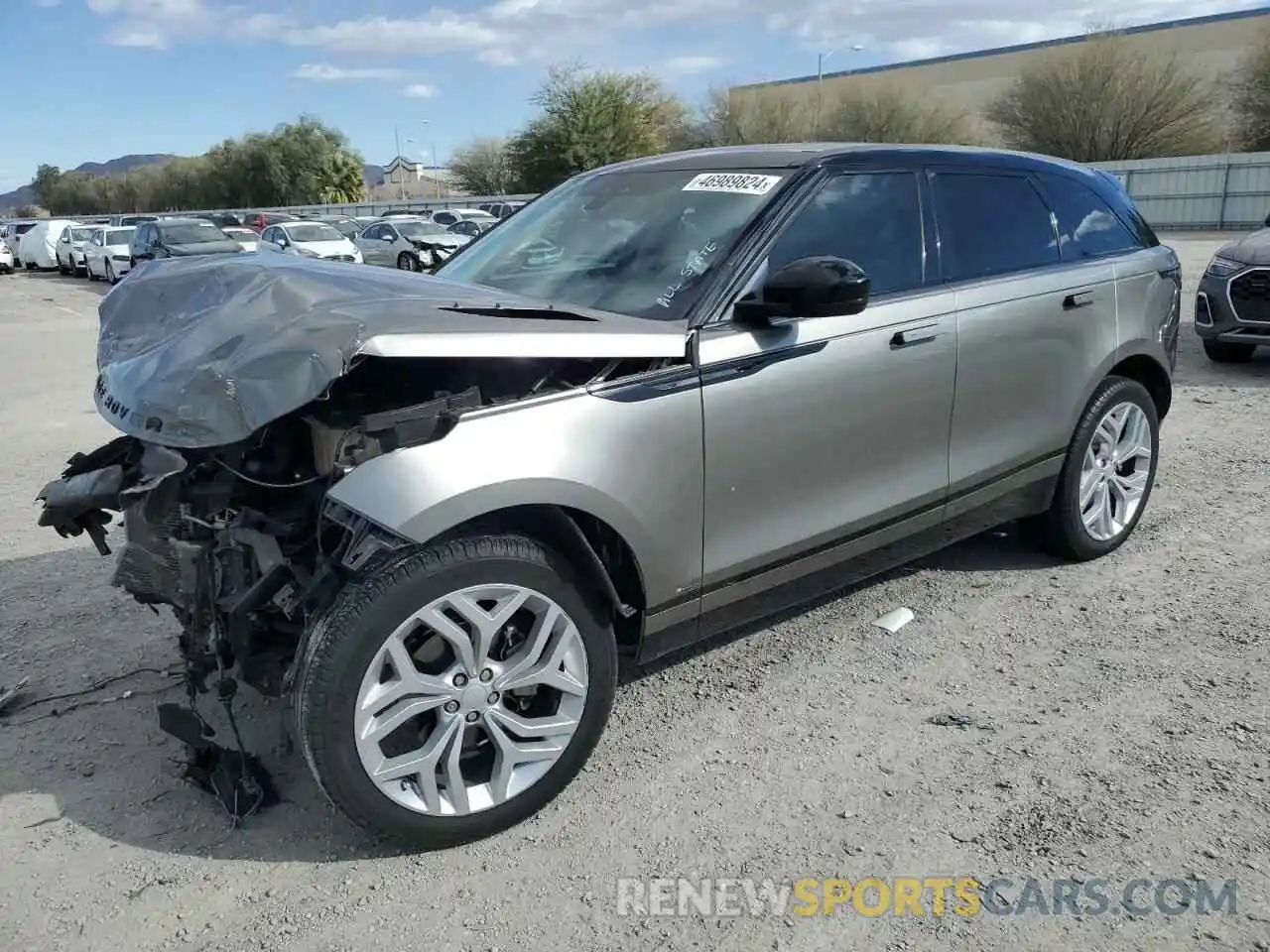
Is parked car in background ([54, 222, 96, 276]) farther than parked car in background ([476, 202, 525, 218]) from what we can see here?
No

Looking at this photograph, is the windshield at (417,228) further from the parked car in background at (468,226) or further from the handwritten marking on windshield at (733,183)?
the handwritten marking on windshield at (733,183)

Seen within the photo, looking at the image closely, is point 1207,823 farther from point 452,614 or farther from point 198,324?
point 198,324

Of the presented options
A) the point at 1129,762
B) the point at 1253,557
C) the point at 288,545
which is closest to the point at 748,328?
the point at 288,545

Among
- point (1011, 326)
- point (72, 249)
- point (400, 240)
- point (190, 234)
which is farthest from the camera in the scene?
point (72, 249)

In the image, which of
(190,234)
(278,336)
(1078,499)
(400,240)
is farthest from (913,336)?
(400,240)

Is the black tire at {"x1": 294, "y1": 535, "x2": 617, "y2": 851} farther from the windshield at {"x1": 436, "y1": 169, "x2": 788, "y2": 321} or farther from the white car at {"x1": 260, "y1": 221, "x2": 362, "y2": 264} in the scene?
the white car at {"x1": 260, "y1": 221, "x2": 362, "y2": 264}

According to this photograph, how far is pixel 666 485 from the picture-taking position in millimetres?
3062

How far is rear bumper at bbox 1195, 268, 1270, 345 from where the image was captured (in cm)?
898

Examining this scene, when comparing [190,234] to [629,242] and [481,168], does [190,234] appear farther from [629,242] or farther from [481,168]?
[481,168]

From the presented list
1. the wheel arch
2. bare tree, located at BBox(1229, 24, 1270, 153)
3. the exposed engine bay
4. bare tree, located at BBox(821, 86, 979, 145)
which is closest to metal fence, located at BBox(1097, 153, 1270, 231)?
bare tree, located at BBox(1229, 24, 1270, 153)

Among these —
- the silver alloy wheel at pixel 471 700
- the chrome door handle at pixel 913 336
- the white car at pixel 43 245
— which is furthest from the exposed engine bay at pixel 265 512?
the white car at pixel 43 245

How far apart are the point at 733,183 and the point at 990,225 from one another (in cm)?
127

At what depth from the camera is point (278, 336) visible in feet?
9.01

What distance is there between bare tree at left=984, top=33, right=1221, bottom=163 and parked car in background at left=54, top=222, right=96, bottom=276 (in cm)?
3966
